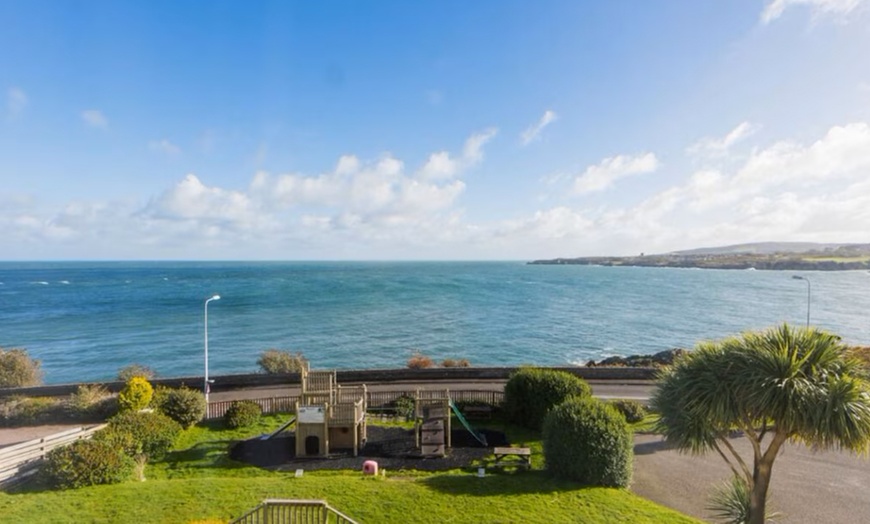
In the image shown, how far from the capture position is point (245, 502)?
10602 mm

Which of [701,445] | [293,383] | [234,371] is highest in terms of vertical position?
[701,445]

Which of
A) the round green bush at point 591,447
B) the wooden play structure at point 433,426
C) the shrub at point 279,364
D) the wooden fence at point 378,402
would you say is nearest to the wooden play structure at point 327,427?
the wooden play structure at point 433,426

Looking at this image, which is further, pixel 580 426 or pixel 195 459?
pixel 195 459

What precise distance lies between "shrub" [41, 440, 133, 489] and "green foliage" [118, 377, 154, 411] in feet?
20.9

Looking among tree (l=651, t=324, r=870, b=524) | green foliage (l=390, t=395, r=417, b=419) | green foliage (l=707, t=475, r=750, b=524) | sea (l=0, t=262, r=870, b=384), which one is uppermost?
tree (l=651, t=324, r=870, b=524)

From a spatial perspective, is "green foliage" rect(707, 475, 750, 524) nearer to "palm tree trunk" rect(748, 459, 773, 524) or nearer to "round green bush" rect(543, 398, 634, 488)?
"palm tree trunk" rect(748, 459, 773, 524)

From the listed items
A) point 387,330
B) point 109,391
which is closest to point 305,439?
point 109,391

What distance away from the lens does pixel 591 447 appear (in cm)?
1198

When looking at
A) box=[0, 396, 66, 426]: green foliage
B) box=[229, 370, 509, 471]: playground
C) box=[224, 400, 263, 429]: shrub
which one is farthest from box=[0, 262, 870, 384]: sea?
box=[229, 370, 509, 471]: playground

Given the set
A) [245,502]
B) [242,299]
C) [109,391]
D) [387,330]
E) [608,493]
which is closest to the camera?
[245,502]

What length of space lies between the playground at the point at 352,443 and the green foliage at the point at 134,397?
5.66m

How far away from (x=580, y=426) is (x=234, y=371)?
3670 centimetres

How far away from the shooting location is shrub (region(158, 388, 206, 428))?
17.3m

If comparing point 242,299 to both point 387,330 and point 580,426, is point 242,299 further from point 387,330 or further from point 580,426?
point 580,426
